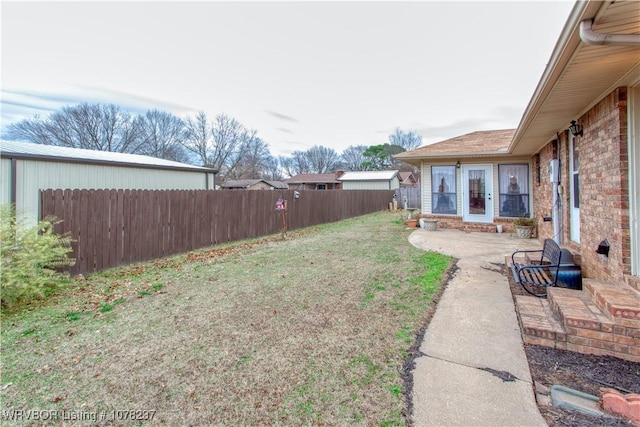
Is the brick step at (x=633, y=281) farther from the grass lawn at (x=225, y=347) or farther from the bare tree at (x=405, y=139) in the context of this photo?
the bare tree at (x=405, y=139)

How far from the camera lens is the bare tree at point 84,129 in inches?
1126

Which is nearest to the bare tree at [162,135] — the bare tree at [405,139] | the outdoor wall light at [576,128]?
the bare tree at [405,139]

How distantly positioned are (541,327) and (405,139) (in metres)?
46.8

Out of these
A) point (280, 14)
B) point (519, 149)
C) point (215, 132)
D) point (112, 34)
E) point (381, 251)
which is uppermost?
point (215, 132)

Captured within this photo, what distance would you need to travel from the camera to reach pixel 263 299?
4.08m

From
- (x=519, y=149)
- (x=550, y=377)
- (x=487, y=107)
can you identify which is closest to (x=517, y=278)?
(x=550, y=377)

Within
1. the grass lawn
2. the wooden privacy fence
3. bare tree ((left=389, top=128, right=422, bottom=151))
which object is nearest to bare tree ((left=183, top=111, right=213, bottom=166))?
bare tree ((left=389, top=128, right=422, bottom=151))

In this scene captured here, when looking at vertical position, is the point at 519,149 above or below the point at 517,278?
above

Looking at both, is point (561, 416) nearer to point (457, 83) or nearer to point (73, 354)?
point (73, 354)

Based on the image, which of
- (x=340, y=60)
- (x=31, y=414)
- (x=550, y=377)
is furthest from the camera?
(x=340, y=60)

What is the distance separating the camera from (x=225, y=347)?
2.83 m

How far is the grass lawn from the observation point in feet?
6.75

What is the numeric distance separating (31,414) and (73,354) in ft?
2.75

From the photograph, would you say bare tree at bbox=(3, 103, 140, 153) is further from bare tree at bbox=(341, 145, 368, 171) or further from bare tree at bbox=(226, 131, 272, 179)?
bare tree at bbox=(341, 145, 368, 171)
